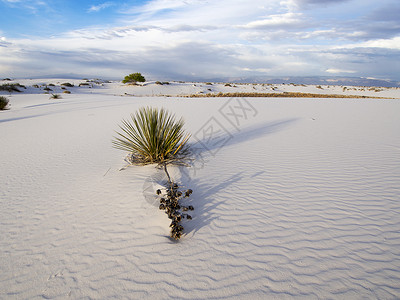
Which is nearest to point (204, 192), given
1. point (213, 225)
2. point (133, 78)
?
point (213, 225)

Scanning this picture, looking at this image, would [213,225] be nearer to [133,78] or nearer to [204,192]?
[204,192]

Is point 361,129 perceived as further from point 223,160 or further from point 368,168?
point 223,160

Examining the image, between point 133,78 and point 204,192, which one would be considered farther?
point 133,78

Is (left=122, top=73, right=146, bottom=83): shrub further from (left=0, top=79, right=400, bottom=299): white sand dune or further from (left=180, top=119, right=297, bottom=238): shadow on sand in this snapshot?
(left=180, top=119, right=297, bottom=238): shadow on sand

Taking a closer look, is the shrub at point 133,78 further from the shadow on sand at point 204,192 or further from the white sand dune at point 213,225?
the shadow on sand at point 204,192

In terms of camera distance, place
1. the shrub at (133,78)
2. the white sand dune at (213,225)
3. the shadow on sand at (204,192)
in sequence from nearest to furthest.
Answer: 1. the white sand dune at (213,225)
2. the shadow on sand at (204,192)
3. the shrub at (133,78)

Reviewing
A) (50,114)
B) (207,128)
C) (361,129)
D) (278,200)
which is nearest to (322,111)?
(361,129)

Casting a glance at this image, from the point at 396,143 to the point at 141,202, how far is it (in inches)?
297

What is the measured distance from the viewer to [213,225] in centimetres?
297

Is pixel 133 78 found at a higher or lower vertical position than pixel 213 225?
higher

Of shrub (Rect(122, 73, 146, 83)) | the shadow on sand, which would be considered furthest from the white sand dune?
shrub (Rect(122, 73, 146, 83))

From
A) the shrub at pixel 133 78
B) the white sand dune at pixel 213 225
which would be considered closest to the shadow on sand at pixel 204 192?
Result: the white sand dune at pixel 213 225

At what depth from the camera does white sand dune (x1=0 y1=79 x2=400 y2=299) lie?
2133mm

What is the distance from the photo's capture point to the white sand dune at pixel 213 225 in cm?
213
